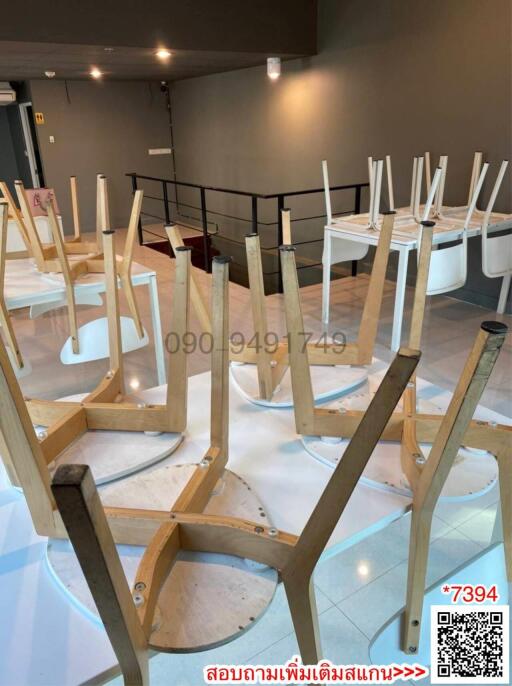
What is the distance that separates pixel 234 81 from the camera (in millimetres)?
6902

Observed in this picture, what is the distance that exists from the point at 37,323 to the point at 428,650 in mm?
3865

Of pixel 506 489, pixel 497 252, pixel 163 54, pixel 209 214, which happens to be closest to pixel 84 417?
Result: pixel 506 489

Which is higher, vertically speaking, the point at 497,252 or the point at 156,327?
the point at 497,252

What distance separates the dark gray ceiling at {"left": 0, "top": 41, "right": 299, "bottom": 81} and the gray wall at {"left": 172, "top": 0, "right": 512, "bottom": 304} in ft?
2.17

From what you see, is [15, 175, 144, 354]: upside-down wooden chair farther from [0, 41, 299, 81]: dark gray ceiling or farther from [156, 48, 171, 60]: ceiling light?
[156, 48, 171, 60]: ceiling light

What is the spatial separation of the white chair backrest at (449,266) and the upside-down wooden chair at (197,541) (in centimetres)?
257

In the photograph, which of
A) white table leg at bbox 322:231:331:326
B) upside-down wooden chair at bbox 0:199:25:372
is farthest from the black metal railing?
upside-down wooden chair at bbox 0:199:25:372

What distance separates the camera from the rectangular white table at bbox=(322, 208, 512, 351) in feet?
10.7

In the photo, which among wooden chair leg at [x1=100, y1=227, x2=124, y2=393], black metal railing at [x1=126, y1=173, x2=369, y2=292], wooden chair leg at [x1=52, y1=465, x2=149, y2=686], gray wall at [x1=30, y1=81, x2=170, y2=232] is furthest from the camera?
gray wall at [x1=30, y1=81, x2=170, y2=232]

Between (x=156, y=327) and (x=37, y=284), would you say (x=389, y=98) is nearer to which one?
(x=156, y=327)

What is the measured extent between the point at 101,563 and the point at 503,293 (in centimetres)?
413

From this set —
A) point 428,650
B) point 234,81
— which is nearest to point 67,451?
point 428,650

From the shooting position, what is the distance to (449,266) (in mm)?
3264

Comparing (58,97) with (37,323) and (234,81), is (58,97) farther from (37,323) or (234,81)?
(37,323)
